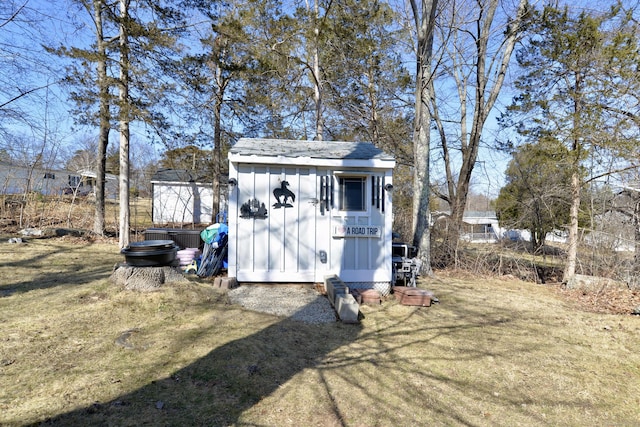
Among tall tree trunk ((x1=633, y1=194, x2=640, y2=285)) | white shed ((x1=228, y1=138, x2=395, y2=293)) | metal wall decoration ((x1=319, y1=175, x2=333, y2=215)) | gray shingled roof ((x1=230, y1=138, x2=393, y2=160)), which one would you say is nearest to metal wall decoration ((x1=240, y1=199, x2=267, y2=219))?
white shed ((x1=228, y1=138, x2=395, y2=293))

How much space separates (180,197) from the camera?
20656 millimetres

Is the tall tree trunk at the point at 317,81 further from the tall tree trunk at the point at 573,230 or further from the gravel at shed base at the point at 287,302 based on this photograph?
the tall tree trunk at the point at 573,230

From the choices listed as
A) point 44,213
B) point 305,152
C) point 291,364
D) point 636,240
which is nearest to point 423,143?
point 305,152

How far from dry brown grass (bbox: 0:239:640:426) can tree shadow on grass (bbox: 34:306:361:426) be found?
1 cm

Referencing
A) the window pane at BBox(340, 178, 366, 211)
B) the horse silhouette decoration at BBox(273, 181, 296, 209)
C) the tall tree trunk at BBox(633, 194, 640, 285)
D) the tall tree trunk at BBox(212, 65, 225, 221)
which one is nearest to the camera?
the horse silhouette decoration at BBox(273, 181, 296, 209)

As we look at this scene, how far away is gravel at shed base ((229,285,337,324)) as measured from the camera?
498 centimetres

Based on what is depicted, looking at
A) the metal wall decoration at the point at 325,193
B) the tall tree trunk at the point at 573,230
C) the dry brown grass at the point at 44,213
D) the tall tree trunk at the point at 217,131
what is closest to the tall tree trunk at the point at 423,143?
the metal wall decoration at the point at 325,193

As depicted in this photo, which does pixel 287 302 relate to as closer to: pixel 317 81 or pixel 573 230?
pixel 573 230

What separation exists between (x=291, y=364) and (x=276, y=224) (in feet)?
10.1

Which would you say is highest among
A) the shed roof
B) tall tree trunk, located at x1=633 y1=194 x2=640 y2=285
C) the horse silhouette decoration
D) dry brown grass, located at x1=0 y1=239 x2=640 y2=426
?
the shed roof

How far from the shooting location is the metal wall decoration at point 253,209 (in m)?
6.10

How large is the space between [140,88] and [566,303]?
1178 cm

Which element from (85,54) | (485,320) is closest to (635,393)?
(485,320)

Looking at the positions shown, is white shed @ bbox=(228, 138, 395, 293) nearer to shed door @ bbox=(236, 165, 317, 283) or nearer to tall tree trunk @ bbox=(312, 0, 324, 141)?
shed door @ bbox=(236, 165, 317, 283)
